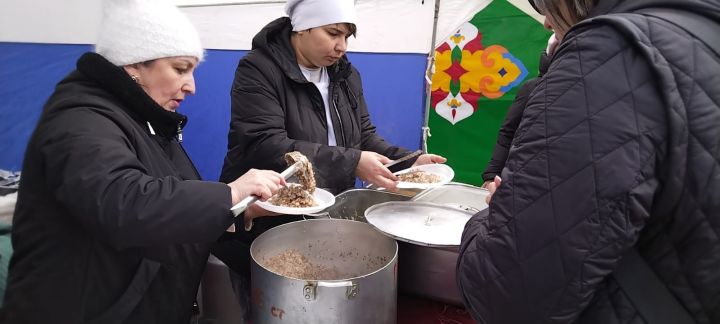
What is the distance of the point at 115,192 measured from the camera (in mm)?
853

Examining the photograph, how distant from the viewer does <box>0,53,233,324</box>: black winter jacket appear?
34.0 inches

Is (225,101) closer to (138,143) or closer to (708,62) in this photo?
(138,143)

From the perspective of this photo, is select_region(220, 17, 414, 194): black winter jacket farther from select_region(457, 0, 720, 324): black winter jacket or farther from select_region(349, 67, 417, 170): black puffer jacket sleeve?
select_region(457, 0, 720, 324): black winter jacket

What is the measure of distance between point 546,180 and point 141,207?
30.3 inches

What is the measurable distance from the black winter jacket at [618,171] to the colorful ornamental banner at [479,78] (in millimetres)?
2796

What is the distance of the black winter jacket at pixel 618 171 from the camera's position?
0.62 metres

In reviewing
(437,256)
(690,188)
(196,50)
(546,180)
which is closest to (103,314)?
(196,50)

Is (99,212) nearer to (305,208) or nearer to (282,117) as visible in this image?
(305,208)

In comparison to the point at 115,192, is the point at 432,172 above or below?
below

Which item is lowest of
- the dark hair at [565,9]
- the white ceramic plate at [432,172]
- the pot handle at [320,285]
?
the white ceramic plate at [432,172]

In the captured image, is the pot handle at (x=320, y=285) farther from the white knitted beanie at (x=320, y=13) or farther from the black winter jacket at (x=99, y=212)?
the white knitted beanie at (x=320, y=13)

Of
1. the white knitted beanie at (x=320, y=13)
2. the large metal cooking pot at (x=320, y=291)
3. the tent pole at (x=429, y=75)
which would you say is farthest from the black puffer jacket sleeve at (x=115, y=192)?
the tent pole at (x=429, y=75)

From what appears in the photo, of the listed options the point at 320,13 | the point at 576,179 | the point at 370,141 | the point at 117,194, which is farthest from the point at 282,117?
the point at 576,179

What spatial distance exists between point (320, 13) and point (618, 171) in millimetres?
1422
